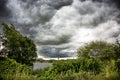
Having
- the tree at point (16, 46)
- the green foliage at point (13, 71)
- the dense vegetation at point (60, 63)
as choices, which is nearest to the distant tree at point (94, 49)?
the dense vegetation at point (60, 63)

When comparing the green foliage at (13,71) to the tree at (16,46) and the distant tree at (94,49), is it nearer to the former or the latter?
the tree at (16,46)

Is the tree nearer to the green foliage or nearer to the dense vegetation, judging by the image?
the dense vegetation

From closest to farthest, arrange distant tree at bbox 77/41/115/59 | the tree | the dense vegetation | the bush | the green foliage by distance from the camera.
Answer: the green foliage < the dense vegetation < the bush < the tree < distant tree at bbox 77/41/115/59

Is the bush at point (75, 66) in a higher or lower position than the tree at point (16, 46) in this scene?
lower

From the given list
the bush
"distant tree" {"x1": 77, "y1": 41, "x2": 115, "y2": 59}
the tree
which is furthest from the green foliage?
"distant tree" {"x1": 77, "y1": 41, "x2": 115, "y2": 59}

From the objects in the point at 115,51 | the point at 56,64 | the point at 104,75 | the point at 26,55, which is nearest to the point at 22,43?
the point at 26,55

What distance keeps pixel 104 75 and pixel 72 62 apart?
11.2 feet

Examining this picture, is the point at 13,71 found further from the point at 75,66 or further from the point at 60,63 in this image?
the point at 75,66

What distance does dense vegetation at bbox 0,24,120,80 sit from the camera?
17.2 meters

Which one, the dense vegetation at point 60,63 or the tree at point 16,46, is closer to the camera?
the dense vegetation at point 60,63

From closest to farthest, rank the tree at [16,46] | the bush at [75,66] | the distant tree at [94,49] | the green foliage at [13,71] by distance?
the green foliage at [13,71] < the bush at [75,66] < the tree at [16,46] < the distant tree at [94,49]

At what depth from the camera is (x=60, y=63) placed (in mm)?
20531

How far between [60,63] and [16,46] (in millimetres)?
14265

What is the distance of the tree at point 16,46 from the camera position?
33.3 m
